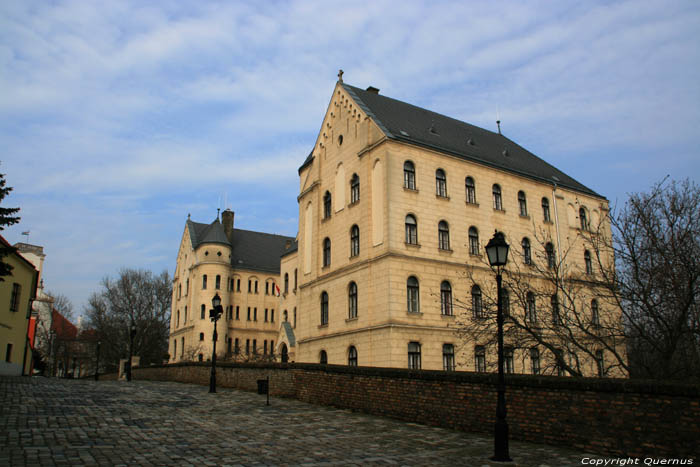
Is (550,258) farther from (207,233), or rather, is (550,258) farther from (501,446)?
(207,233)

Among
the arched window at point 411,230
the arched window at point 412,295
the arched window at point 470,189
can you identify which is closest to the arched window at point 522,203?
the arched window at point 470,189

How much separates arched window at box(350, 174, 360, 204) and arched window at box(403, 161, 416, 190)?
320 centimetres

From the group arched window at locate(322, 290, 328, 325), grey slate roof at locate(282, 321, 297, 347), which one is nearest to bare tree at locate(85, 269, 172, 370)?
grey slate roof at locate(282, 321, 297, 347)

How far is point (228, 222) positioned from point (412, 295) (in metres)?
50.4

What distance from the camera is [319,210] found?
38.3m

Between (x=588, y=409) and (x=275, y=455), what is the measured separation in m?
6.49

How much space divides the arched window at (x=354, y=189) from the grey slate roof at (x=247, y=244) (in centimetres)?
3540

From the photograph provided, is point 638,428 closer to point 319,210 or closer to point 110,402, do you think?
point 110,402

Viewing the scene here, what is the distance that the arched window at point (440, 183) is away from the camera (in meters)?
34.5

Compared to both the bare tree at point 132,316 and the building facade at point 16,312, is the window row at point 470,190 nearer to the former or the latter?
the building facade at point 16,312

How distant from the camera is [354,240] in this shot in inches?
1352

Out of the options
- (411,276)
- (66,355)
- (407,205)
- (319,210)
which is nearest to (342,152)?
(319,210)

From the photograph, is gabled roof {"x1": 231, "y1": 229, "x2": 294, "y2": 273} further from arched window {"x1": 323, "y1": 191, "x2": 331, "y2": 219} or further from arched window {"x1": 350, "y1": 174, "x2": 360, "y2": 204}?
arched window {"x1": 350, "y1": 174, "x2": 360, "y2": 204}

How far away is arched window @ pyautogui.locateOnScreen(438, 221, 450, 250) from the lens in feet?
111
